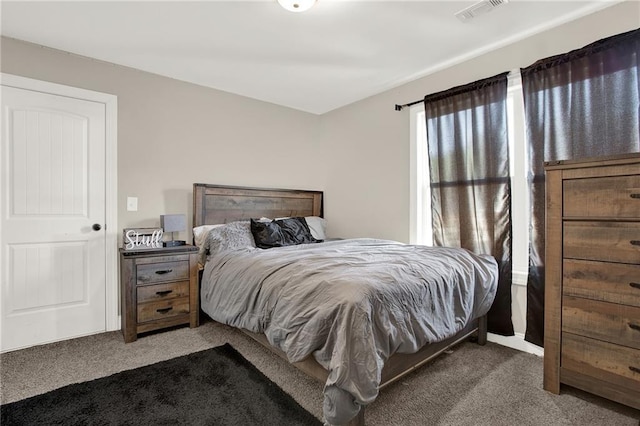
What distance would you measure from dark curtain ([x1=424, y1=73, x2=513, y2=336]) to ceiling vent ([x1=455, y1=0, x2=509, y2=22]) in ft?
1.88

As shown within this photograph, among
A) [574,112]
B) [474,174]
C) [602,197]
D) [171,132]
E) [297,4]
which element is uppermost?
[297,4]

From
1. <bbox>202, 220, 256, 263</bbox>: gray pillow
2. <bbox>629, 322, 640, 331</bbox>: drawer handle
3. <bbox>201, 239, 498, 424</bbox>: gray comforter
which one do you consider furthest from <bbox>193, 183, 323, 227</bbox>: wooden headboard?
<bbox>629, 322, 640, 331</bbox>: drawer handle

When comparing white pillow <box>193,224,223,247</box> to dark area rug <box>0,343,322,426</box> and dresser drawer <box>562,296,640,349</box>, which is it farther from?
dresser drawer <box>562,296,640,349</box>

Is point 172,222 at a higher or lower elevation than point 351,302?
higher

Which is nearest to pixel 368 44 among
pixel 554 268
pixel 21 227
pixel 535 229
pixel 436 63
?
pixel 436 63

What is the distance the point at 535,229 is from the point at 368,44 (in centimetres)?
190

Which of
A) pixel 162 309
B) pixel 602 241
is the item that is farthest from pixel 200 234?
pixel 602 241

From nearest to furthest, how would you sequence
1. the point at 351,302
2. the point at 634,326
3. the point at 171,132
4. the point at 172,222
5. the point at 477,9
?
the point at 351,302 < the point at 634,326 < the point at 477,9 < the point at 172,222 < the point at 171,132

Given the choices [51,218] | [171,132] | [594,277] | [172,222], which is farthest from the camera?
[171,132]

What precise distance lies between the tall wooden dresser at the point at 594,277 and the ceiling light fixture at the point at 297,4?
5.65 feet

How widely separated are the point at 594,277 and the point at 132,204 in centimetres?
343

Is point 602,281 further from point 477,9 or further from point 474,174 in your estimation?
point 477,9

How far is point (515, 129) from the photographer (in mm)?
2520

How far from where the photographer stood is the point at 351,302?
135 centimetres
